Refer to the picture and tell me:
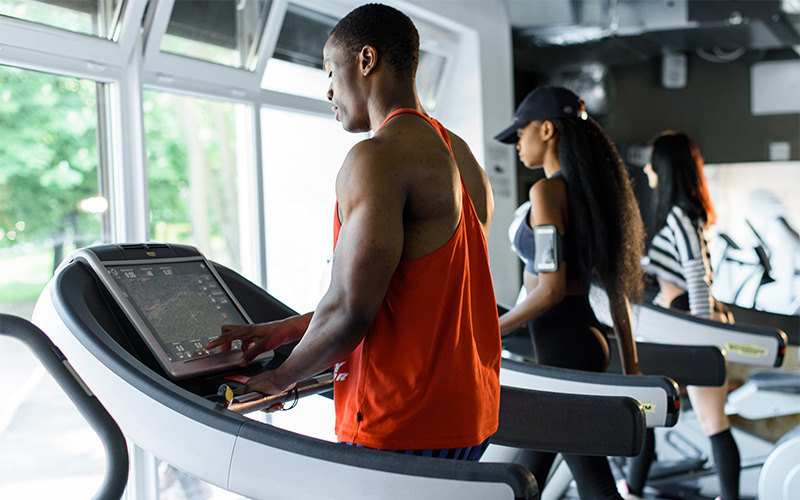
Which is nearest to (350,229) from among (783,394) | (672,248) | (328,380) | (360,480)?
(360,480)

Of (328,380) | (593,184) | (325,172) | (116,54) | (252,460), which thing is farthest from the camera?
(325,172)

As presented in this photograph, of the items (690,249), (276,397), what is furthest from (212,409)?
(690,249)

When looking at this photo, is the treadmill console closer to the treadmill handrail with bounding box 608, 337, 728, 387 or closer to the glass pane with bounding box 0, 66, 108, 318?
the glass pane with bounding box 0, 66, 108, 318

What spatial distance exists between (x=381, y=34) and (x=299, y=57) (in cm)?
286

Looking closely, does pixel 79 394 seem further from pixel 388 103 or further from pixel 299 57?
pixel 299 57

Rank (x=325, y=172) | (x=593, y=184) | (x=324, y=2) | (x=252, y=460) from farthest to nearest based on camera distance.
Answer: (x=325, y=172), (x=324, y=2), (x=593, y=184), (x=252, y=460)

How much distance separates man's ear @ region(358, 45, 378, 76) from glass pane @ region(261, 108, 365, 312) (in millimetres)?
2441

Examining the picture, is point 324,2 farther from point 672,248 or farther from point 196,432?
point 196,432

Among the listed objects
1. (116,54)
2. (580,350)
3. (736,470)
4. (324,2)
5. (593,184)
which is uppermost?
(324,2)

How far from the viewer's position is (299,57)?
13.2ft

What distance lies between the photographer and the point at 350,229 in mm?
1172

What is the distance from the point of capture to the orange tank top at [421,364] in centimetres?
121

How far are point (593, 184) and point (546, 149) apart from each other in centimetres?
20

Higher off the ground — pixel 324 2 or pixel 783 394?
pixel 324 2
